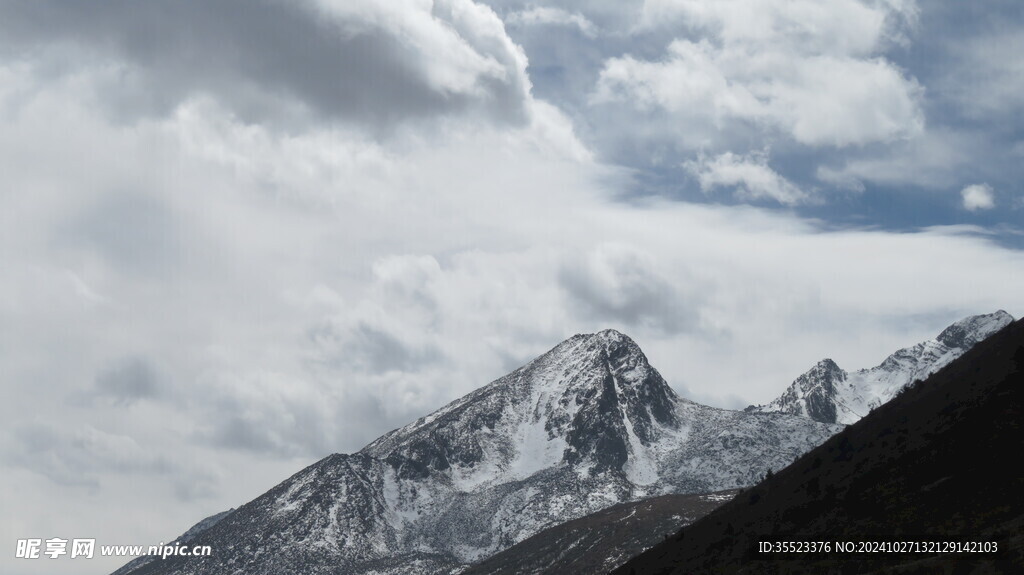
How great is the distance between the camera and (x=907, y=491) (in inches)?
3686

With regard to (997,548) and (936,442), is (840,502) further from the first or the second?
(997,548)

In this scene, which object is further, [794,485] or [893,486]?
[794,485]

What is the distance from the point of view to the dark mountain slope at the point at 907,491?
7794cm

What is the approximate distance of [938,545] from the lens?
75938 millimetres

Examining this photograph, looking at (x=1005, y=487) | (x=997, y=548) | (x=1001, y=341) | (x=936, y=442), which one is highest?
(x=1001, y=341)

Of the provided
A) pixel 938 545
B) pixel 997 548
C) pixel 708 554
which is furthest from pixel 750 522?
pixel 997 548

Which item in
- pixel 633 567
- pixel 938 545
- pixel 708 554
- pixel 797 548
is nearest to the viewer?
pixel 938 545

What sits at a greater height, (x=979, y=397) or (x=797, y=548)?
(x=979, y=397)

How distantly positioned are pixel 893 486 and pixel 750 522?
23.1 m

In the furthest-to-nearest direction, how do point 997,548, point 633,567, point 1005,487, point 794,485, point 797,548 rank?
point 633,567 → point 794,485 → point 797,548 → point 1005,487 → point 997,548

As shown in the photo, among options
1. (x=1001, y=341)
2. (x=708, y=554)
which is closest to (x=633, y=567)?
(x=708, y=554)

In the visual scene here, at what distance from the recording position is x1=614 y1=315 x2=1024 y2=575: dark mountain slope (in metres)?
77.9

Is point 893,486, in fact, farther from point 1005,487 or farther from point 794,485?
point 794,485

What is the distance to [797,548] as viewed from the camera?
9525 centimetres
